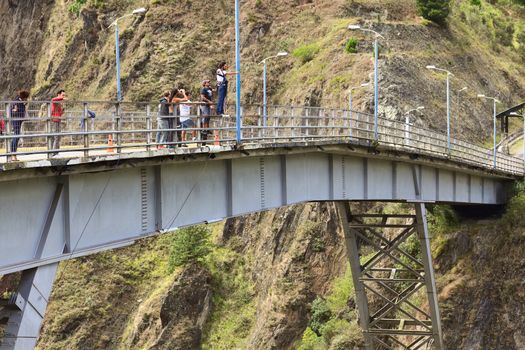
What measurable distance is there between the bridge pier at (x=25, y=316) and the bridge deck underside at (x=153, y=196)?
0.57m

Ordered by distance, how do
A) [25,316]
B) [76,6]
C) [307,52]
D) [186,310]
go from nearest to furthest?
[25,316]
[186,310]
[307,52]
[76,6]

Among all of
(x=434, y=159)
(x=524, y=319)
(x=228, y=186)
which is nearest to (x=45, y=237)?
(x=228, y=186)

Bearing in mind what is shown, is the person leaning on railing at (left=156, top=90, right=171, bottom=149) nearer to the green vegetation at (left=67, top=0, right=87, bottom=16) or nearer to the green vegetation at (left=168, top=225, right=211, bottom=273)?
the green vegetation at (left=168, top=225, right=211, bottom=273)

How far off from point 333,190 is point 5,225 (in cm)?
1822

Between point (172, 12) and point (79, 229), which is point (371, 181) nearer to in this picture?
point (79, 229)

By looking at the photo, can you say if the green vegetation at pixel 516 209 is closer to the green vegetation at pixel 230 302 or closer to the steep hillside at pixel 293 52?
the steep hillside at pixel 293 52

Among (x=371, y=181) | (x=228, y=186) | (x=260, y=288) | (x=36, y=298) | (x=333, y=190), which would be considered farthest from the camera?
(x=260, y=288)

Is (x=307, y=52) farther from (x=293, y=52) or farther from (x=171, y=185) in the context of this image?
(x=171, y=185)

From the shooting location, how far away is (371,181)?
3947cm

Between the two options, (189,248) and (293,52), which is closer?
(189,248)

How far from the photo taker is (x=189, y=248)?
61781 millimetres

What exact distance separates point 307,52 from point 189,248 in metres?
19.4

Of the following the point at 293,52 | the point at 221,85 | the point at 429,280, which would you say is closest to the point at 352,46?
the point at 293,52

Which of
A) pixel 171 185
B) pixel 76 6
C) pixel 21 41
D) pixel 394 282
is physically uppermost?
pixel 76 6
